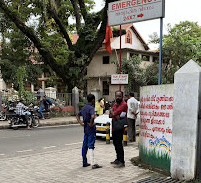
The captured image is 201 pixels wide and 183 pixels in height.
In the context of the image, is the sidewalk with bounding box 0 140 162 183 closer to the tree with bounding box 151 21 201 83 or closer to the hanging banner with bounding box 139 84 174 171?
the hanging banner with bounding box 139 84 174 171

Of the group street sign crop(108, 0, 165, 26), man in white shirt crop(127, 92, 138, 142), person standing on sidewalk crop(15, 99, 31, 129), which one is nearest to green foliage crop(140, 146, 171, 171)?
street sign crop(108, 0, 165, 26)

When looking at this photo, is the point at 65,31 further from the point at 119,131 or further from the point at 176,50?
the point at 119,131

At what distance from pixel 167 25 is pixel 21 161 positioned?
30523mm

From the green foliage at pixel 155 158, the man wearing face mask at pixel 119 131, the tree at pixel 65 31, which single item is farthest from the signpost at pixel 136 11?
the tree at pixel 65 31

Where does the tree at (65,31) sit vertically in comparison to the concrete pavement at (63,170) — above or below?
above

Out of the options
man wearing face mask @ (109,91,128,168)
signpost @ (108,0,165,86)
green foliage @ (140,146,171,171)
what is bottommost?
green foliage @ (140,146,171,171)

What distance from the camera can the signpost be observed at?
23.6ft

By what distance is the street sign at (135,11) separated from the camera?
725 centimetres

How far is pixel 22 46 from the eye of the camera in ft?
104

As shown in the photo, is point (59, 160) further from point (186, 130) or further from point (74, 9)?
point (74, 9)

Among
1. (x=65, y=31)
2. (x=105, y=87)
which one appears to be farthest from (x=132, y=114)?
(x=105, y=87)

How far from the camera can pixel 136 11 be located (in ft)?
25.8

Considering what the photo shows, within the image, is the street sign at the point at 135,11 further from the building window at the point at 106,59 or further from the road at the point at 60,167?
the building window at the point at 106,59

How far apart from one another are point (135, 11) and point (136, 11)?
0.04m
